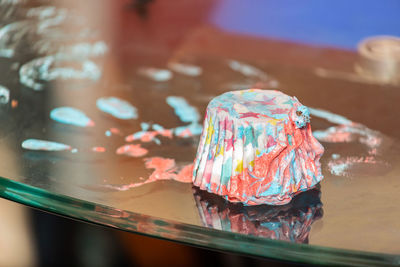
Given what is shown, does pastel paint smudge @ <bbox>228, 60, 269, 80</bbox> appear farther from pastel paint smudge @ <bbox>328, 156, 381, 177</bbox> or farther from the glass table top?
pastel paint smudge @ <bbox>328, 156, 381, 177</bbox>

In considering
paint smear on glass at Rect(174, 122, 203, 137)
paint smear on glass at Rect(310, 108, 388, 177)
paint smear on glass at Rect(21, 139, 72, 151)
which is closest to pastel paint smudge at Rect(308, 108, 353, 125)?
paint smear on glass at Rect(310, 108, 388, 177)

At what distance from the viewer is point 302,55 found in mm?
673

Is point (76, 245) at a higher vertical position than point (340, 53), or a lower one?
lower

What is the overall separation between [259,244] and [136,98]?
281 millimetres

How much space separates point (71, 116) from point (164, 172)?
14 centimetres

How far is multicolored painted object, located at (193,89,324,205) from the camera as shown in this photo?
385 millimetres

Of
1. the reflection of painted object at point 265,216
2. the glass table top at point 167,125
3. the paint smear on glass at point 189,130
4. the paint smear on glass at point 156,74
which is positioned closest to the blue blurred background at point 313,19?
the glass table top at point 167,125

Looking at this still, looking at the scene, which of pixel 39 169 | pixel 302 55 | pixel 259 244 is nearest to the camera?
pixel 259 244

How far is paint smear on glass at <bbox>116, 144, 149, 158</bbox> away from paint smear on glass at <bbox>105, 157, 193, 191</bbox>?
0.05 feet

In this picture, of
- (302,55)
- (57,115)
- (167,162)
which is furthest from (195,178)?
(302,55)

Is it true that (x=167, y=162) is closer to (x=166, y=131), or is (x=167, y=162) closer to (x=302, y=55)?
(x=166, y=131)

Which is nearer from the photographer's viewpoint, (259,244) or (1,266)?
(259,244)

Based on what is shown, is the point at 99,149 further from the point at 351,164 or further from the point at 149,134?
the point at 351,164

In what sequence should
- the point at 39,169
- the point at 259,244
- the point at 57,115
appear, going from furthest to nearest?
1. the point at 57,115
2. the point at 39,169
3. the point at 259,244
